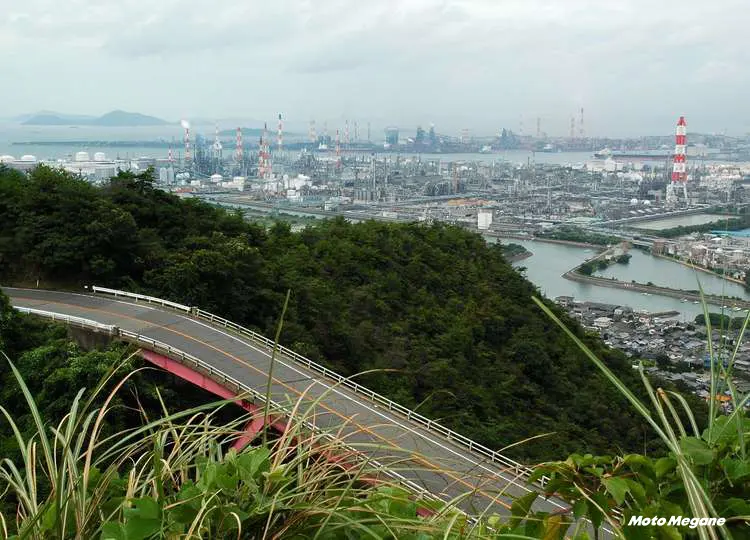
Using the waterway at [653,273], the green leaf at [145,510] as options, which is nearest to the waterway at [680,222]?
the waterway at [653,273]

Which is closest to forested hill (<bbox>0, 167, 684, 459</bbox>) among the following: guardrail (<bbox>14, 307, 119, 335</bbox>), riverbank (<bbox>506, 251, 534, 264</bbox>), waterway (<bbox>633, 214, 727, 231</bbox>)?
guardrail (<bbox>14, 307, 119, 335</bbox>)

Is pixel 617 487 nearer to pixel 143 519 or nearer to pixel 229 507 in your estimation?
pixel 229 507

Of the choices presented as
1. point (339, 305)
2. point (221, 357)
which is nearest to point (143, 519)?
point (221, 357)

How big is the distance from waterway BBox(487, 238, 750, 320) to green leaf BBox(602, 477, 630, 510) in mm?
20116

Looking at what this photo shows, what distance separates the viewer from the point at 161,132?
111562 millimetres

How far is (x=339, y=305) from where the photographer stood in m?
11.9

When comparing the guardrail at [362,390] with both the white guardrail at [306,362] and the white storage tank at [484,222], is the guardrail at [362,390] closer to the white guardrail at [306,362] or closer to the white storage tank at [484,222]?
the white guardrail at [306,362]

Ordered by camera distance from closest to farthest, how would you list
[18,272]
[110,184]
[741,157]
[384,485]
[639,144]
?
1. [384,485]
2. [18,272]
3. [110,184]
4. [741,157]
5. [639,144]

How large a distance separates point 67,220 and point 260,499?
1045 centimetres

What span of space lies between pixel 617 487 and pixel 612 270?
28.2 metres

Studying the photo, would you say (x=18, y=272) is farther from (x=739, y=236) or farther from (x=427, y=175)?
(x=427, y=175)

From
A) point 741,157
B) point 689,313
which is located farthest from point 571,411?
point 741,157

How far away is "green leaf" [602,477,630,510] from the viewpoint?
1.58m

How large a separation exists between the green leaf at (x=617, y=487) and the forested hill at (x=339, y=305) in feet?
22.1
